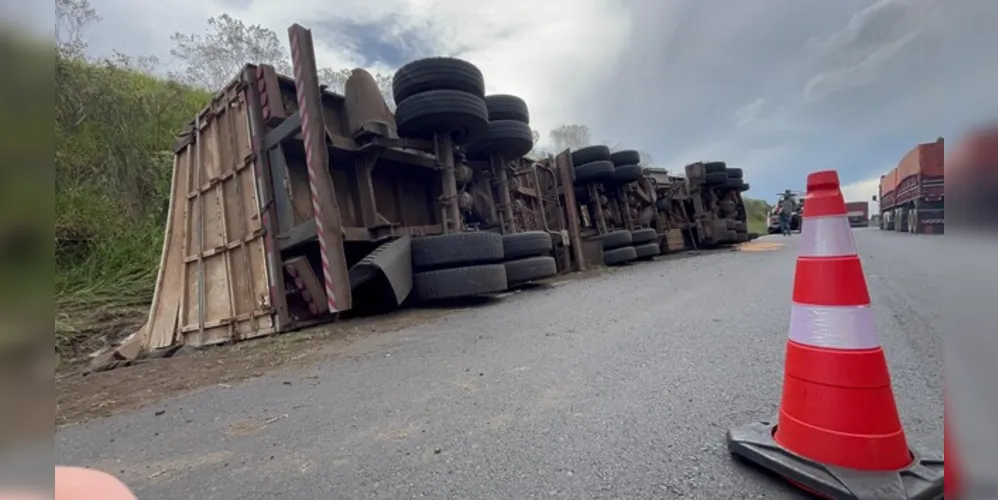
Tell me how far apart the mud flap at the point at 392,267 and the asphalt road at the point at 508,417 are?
114 cm

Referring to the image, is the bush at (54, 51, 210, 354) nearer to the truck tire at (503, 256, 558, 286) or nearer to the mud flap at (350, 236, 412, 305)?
the mud flap at (350, 236, 412, 305)

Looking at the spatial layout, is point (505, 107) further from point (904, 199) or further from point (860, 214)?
point (860, 214)

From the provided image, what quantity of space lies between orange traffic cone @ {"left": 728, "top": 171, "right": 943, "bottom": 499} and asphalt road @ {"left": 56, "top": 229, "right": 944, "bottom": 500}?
104mm

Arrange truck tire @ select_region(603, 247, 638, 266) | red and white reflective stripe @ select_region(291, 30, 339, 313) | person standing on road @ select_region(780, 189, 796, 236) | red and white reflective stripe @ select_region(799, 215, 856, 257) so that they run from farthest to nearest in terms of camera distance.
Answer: person standing on road @ select_region(780, 189, 796, 236) → truck tire @ select_region(603, 247, 638, 266) → red and white reflective stripe @ select_region(291, 30, 339, 313) → red and white reflective stripe @ select_region(799, 215, 856, 257)

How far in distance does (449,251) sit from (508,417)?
295 centimetres

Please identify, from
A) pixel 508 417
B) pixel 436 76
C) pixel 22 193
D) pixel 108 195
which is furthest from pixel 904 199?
pixel 108 195

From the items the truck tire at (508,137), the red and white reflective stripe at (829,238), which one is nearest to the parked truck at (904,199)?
the truck tire at (508,137)

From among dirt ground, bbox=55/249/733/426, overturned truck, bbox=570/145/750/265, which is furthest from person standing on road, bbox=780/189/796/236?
dirt ground, bbox=55/249/733/426

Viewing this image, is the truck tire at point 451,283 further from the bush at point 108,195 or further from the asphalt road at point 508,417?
the bush at point 108,195

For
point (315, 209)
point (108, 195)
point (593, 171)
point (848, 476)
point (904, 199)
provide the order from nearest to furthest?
point (848, 476) → point (315, 209) → point (108, 195) → point (593, 171) → point (904, 199)

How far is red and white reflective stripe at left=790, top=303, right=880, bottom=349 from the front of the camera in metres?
1.15

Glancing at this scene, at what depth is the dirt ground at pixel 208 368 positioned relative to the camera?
2.46m

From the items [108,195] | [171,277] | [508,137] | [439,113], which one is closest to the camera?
[439,113]

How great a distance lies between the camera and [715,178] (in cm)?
1152
